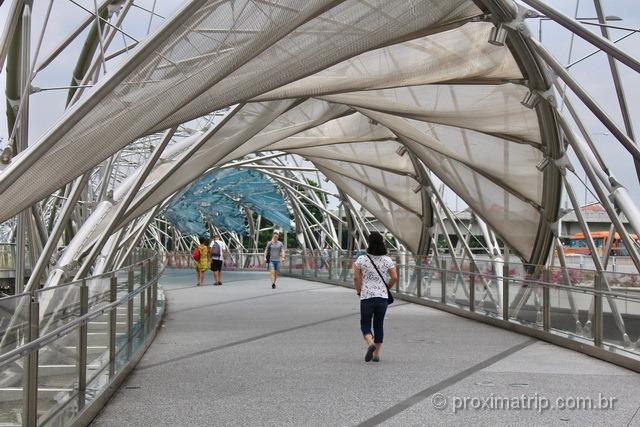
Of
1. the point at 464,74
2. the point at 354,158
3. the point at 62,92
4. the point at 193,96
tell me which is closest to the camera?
the point at 193,96

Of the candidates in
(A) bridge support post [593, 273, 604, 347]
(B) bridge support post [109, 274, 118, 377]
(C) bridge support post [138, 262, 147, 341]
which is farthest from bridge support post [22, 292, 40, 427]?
(A) bridge support post [593, 273, 604, 347]

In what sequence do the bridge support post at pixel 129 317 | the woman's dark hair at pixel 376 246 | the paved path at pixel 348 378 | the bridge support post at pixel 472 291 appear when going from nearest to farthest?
1. the paved path at pixel 348 378
2. the bridge support post at pixel 129 317
3. the woman's dark hair at pixel 376 246
4. the bridge support post at pixel 472 291

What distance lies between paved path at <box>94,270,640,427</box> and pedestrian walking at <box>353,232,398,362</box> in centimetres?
33

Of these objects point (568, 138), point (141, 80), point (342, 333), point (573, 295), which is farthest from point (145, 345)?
point (568, 138)

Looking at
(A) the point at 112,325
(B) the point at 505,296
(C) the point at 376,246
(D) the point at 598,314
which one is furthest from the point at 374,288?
(B) the point at 505,296

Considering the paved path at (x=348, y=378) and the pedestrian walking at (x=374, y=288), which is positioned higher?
the pedestrian walking at (x=374, y=288)

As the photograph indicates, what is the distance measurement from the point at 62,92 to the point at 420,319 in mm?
8769

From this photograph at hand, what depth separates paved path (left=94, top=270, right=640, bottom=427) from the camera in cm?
764

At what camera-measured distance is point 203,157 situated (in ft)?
67.8

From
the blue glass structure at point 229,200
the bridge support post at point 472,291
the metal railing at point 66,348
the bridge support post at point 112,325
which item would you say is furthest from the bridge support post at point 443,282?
the blue glass structure at point 229,200

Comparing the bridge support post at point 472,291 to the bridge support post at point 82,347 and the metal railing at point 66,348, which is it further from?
the bridge support post at point 82,347

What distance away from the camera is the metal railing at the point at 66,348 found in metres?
5.10

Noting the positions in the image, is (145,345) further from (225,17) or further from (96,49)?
(96,49)

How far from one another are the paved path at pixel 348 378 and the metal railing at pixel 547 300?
32 centimetres
